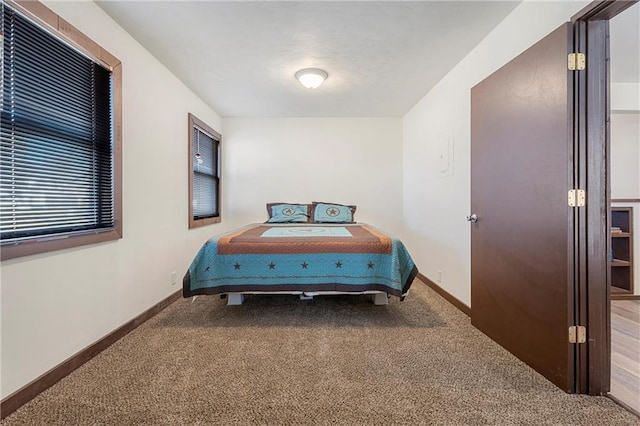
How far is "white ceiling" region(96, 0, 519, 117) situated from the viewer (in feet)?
6.10

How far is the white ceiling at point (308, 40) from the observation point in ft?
6.10

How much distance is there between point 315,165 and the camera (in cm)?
438

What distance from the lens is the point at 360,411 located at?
131cm

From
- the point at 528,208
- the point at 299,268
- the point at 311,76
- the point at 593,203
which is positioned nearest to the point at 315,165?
the point at 311,76

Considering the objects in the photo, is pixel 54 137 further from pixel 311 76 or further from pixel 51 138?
pixel 311 76

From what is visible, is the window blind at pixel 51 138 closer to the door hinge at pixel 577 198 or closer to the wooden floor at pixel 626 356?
the door hinge at pixel 577 198

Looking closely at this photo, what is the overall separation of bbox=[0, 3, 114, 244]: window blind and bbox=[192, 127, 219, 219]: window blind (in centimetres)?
147

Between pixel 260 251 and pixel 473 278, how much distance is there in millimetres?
1672

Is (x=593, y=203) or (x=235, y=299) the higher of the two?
(x=593, y=203)

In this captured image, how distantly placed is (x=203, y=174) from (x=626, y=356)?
4.19m

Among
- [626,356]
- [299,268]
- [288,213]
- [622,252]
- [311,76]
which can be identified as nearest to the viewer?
[626,356]

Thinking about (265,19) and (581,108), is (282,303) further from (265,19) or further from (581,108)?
(581,108)

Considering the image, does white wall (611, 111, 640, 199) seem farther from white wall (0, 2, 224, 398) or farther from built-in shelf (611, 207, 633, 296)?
white wall (0, 2, 224, 398)

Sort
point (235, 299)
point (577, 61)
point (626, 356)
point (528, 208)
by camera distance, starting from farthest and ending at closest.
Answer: point (235, 299)
point (626, 356)
point (528, 208)
point (577, 61)
